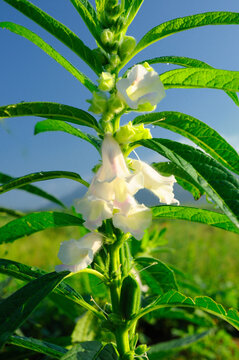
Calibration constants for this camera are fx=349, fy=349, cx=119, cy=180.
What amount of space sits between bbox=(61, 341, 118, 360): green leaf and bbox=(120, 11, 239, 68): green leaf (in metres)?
0.73

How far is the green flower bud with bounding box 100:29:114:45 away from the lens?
34.2 inches

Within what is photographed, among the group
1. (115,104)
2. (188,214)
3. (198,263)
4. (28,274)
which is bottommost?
(28,274)

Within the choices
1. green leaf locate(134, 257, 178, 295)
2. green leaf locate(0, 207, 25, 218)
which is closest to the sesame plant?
green leaf locate(134, 257, 178, 295)

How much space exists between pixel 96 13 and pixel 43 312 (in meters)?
2.43

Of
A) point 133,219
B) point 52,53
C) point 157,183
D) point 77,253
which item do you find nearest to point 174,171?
point 157,183

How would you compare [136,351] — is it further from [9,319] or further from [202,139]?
[202,139]

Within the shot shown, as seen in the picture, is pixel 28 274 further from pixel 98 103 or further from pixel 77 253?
pixel 98 103

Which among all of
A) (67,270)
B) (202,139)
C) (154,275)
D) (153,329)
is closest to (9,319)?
(67,270)

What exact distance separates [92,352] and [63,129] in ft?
2.04

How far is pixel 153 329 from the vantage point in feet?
10.3

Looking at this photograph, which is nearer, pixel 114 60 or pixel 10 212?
pixel 114 60

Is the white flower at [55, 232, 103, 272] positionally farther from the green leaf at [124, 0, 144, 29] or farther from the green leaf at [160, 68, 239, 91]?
the green leaf at [124, 0, 144, 29]

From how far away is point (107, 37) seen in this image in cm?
87

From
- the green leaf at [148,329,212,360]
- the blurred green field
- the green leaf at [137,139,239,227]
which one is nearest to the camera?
the green leaf at [137,139,239,227]
